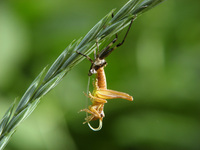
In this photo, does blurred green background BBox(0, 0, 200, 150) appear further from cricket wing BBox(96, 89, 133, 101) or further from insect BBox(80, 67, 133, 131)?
cricket wing BBox(96, 89, 133, 101)

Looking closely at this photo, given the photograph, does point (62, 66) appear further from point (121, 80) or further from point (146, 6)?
point (121, 80)

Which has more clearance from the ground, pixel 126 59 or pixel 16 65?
pixel 16 65

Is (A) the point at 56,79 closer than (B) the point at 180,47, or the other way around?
(A) the point at 56,79

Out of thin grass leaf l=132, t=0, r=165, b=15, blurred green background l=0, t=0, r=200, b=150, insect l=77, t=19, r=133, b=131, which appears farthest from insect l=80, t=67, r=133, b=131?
blurred green background l=0, t=0, r=200, b=150

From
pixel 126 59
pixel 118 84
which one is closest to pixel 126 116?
pixel 118 84

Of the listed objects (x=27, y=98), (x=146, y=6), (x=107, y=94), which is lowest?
(x=107, y=94)

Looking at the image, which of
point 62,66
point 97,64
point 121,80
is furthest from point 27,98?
point 121,80

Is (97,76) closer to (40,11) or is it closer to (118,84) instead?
(118,84)

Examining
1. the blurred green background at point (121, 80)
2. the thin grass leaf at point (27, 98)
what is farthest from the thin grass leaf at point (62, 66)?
the blurred green background at point (121, 80)
